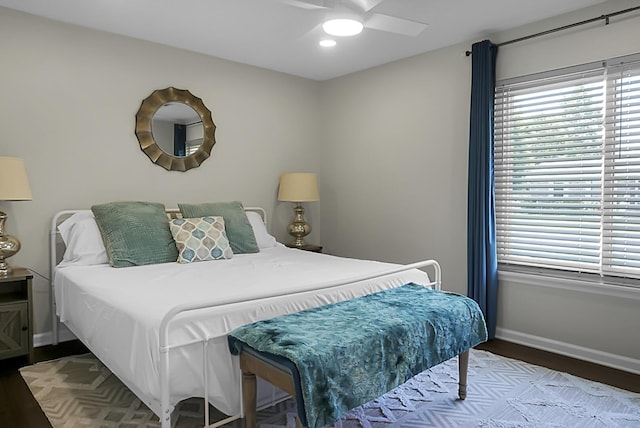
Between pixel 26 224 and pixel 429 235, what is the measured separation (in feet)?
11.0

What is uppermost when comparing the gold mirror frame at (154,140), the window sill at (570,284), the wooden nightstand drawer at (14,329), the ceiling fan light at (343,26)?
the ceiling fan light at (343,26)

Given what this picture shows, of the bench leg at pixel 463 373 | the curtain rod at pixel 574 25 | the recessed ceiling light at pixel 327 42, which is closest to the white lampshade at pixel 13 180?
the recessed ceiling light at pixel 327 42

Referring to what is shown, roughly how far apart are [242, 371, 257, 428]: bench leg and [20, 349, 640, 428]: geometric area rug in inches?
16.3

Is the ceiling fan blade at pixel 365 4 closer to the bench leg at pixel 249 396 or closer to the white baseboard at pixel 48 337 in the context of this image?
the bench leg at pixel 249 396

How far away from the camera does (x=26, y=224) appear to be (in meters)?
3.35

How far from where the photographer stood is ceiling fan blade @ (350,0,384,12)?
275 centimetres

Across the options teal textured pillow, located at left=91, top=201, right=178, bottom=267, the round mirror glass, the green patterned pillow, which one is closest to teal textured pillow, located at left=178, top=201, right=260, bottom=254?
the green patterned pillow

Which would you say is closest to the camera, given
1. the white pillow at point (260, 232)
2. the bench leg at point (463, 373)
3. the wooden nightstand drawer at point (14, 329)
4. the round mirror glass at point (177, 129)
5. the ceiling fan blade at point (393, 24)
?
the bench leg at point (463, 373)

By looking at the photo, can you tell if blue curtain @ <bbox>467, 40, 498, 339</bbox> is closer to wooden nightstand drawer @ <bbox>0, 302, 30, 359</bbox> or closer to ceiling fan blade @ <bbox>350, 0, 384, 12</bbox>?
ceiling fan blade @ <bbox>350, 0, 384, 12</bbox>

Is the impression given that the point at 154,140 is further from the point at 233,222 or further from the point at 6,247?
the point at 6,247

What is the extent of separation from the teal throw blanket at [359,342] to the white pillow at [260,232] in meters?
1.89

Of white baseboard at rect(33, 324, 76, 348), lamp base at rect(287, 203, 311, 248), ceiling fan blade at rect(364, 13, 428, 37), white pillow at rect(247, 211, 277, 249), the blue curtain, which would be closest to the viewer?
ceiling fan blade at rect(364, 13, 428, 37)

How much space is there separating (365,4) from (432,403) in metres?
2.48

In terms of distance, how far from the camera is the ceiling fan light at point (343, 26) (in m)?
2.72
